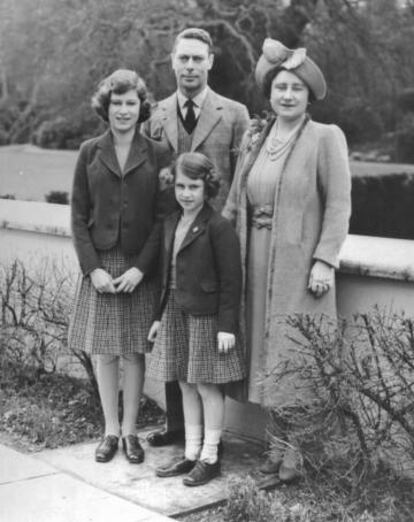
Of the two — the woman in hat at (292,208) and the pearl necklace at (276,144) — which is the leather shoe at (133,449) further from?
the pearl necklace at (276,144)

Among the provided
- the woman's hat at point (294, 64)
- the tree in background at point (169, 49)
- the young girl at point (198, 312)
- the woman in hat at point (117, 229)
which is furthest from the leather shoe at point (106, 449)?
the tree in background at point (169, 49)

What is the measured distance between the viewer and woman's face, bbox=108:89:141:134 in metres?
4.38

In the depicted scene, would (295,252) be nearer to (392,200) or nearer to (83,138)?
(392,200)

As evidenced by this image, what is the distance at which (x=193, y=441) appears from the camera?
4414mm

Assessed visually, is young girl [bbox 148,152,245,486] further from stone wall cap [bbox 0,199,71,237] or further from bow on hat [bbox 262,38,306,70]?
stone wall cap [bbox 0,199,71,237]

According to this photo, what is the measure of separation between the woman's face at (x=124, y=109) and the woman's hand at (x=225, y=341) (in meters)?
1.06

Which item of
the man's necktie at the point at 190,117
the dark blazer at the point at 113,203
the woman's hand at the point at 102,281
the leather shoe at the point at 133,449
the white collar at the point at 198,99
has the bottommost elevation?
the leather shoe at the point at 133,449

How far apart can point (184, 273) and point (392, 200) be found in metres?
2.05

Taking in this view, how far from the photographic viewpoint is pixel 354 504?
3744 millimetres

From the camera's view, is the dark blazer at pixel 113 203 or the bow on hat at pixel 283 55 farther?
the dark blazer at pixel 113 203

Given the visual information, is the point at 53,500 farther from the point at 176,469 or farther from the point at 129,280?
the point at 129,280

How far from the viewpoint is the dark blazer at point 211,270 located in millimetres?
4191

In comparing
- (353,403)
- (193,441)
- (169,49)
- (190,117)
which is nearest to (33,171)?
(169,49)

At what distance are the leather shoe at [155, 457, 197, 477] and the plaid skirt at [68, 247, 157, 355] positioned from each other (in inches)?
21.7
